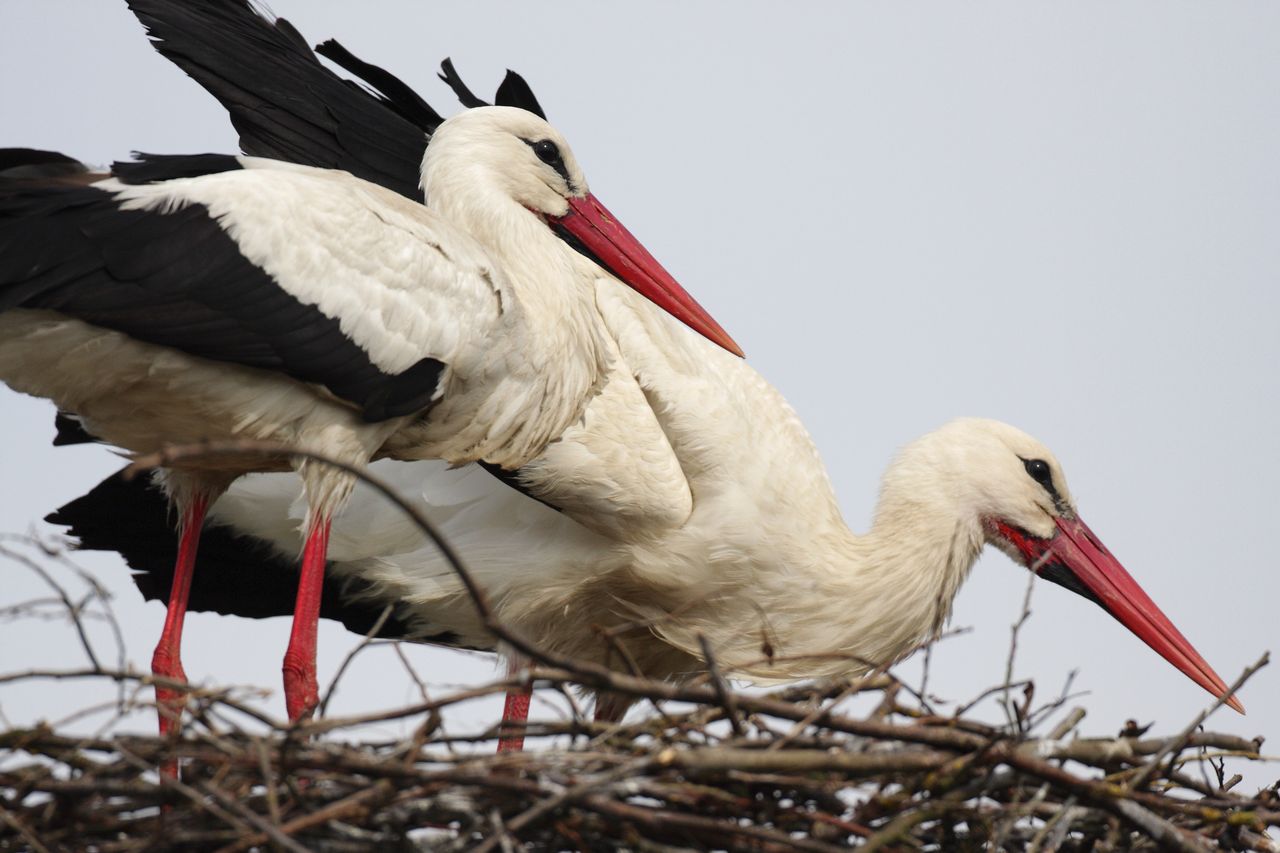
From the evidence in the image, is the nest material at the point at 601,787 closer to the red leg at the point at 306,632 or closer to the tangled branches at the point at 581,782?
the tangled branches at the point at 581,782

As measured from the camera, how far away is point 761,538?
17.5 ft

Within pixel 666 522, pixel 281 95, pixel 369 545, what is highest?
pixel 281 95

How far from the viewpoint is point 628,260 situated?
5.18 meters

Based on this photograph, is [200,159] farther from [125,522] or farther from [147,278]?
[125,522]

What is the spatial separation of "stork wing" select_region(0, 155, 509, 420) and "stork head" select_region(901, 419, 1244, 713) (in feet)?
6.16

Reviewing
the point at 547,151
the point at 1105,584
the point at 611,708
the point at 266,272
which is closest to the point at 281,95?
the point at 547,151

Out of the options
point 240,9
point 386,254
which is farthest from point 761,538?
point 240,9

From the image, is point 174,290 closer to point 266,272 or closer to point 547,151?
point 266,272

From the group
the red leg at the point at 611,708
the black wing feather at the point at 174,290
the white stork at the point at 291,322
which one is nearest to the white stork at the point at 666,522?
the red leg at the point at 611,708

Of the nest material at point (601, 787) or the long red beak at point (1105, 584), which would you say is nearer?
the nest material at point (601, 787)

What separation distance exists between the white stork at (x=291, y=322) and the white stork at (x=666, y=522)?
0.65m

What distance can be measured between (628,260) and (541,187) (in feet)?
1.16

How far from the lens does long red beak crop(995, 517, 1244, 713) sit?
221 inches

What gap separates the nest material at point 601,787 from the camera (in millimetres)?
3051
